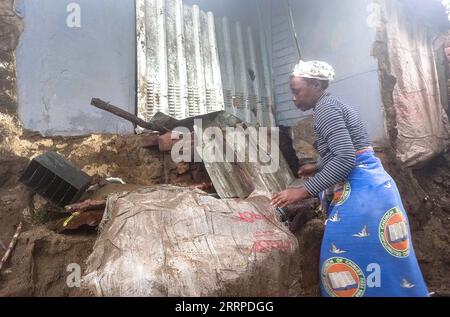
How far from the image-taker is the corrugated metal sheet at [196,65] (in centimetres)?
415

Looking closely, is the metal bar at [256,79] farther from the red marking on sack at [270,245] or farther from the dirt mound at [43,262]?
the dirt mound at [43,262]

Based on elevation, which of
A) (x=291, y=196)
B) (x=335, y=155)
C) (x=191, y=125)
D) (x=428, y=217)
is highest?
(x=191, y=125)

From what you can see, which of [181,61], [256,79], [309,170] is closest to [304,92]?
[309,170]

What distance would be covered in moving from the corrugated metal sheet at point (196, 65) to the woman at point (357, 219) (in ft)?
8.47

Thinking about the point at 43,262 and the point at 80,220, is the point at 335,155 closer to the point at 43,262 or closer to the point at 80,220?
the point at 80,220

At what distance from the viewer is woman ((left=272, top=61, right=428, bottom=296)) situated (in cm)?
191

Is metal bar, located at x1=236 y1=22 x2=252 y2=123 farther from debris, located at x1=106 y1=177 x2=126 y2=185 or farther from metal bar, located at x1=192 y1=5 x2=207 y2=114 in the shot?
debris, located at x1=106 y1=177 x2=126 y2=185

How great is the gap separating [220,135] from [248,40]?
110 inches

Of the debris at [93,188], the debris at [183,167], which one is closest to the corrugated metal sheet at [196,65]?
the debris at [183,167]

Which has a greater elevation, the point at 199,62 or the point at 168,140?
the point at 199,62

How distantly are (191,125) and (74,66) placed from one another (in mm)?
1413

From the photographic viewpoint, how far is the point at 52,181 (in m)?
2.64

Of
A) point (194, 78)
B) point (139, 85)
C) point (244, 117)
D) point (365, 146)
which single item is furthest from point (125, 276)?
point (244, 117)

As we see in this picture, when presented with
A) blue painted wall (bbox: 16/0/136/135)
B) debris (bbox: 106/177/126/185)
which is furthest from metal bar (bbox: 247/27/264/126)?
debris (bbox: 106/177/126/185)
